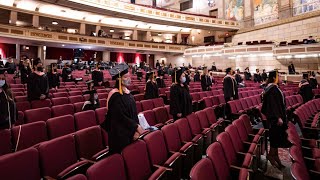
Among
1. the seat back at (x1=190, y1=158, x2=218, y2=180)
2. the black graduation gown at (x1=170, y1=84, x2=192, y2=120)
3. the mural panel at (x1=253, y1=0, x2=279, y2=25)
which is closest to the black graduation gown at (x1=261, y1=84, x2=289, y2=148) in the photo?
the black graduation gown at (x1=170, y1=84, x2=192, y2=120)

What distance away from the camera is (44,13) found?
52.4 ft

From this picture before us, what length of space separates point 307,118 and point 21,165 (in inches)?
184

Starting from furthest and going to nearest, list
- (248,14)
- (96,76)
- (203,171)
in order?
(248,14) → (96,76) → (203,171)

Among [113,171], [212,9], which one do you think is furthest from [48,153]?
[212,9]

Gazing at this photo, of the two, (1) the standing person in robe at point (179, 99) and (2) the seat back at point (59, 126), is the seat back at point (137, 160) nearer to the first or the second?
(2) the seat back at point (59, 126)

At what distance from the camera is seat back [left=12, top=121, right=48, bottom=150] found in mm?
2592

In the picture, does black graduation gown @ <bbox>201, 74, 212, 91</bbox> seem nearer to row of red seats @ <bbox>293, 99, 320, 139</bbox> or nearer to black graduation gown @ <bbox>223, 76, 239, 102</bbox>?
black graduation gown @ <bbox>223, 76, 239, 102</bbox>

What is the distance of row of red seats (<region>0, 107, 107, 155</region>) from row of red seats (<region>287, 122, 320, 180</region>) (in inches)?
103

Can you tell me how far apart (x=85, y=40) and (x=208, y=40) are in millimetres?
12102

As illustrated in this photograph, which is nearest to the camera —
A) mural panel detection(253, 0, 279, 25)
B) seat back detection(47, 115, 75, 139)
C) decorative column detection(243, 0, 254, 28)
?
seat back detection(47, 115, 75, 139)

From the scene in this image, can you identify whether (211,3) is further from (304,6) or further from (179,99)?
(179,99)

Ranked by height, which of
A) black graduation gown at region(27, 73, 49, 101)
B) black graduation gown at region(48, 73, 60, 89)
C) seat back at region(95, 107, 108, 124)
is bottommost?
seat back at region(95, 107, 108, 124)

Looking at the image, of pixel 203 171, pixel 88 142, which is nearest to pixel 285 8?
pixel 88 142

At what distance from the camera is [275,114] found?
129 inches
